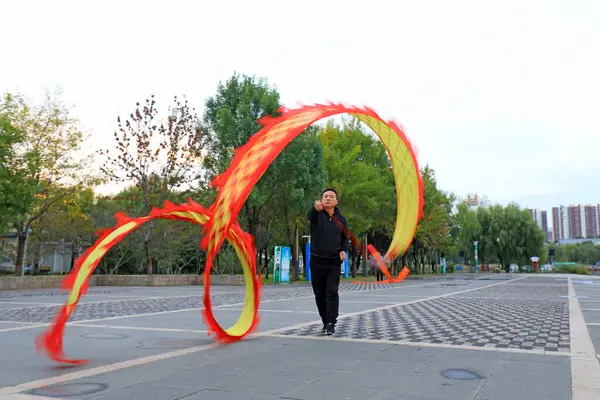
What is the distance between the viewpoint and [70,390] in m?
4.66

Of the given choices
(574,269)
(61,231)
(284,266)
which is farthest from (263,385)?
(574,269)

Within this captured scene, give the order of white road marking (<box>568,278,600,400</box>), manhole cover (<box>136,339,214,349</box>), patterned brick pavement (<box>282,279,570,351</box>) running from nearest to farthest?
white road marking (<box>568,278,600,400</box>) < manhole cover (<box>136,339,214,349</box>) < patterned brick pavement (<box>282,279,570,351</box>)

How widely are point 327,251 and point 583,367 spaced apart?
12.0 ft

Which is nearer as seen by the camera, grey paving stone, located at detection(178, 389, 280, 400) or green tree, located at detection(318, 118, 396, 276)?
grey paving stone, located at detection(178, 389, 280, 400)

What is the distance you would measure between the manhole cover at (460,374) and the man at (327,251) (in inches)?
107

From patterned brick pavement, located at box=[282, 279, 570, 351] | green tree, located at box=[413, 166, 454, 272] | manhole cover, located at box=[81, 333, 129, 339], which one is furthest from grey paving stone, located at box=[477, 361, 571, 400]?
green tree, located at box=[413, 166, 454, 272]

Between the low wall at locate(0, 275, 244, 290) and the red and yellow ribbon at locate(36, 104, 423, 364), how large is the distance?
2022 centimetres

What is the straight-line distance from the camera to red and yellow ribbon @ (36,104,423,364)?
5984mm

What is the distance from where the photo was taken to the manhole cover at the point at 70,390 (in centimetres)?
452

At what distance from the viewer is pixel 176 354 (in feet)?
21.2

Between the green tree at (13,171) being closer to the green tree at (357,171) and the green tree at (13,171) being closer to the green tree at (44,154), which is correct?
the green tree at (44,154)

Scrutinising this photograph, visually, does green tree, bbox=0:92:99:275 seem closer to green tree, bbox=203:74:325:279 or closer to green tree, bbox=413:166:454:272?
green tree, bbox=203:74:325:279

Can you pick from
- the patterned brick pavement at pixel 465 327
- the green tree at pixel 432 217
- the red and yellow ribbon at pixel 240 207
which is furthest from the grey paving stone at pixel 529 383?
the green tree at pixel 432 217

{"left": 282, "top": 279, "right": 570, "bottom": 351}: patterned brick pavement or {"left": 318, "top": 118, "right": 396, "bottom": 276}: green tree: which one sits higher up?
{"left": 318, "top": 118, "right": 396, "bottom": 276}: green tree
